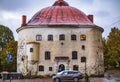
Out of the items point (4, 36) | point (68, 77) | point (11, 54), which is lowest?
point (68, 77)

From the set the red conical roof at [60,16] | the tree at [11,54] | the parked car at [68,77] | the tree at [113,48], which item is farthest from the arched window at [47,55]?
the parked car at [68,77]

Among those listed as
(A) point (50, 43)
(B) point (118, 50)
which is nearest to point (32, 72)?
(A) point (50, 43)

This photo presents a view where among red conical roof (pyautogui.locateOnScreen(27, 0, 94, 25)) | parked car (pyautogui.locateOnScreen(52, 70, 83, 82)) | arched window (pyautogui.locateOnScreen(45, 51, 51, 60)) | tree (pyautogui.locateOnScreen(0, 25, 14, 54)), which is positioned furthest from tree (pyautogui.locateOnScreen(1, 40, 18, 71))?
parked car (pyautogui.locateOnScreen(52, 70, 83, 82))

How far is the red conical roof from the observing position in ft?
239

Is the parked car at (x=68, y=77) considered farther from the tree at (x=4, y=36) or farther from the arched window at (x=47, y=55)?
the tree at (x=4, y=36)

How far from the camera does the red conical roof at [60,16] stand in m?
72.9

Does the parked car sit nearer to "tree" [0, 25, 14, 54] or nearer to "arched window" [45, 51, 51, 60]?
"arched window" [45, 51, 51, 60]

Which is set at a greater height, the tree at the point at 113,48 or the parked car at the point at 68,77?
the tree at the point at 113,48

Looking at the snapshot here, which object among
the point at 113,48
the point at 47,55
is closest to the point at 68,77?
the point at 47,55

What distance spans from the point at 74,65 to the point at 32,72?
8.33m

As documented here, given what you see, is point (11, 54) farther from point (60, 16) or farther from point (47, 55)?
point (60, 16)

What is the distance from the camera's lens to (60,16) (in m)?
74.9

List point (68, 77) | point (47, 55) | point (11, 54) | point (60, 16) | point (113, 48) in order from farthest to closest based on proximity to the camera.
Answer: point (11, 54)
point (113, 48)
point (60, 16)
point (47, 55)
point (68, 77)

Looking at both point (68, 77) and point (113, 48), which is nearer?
point (68, 77)
